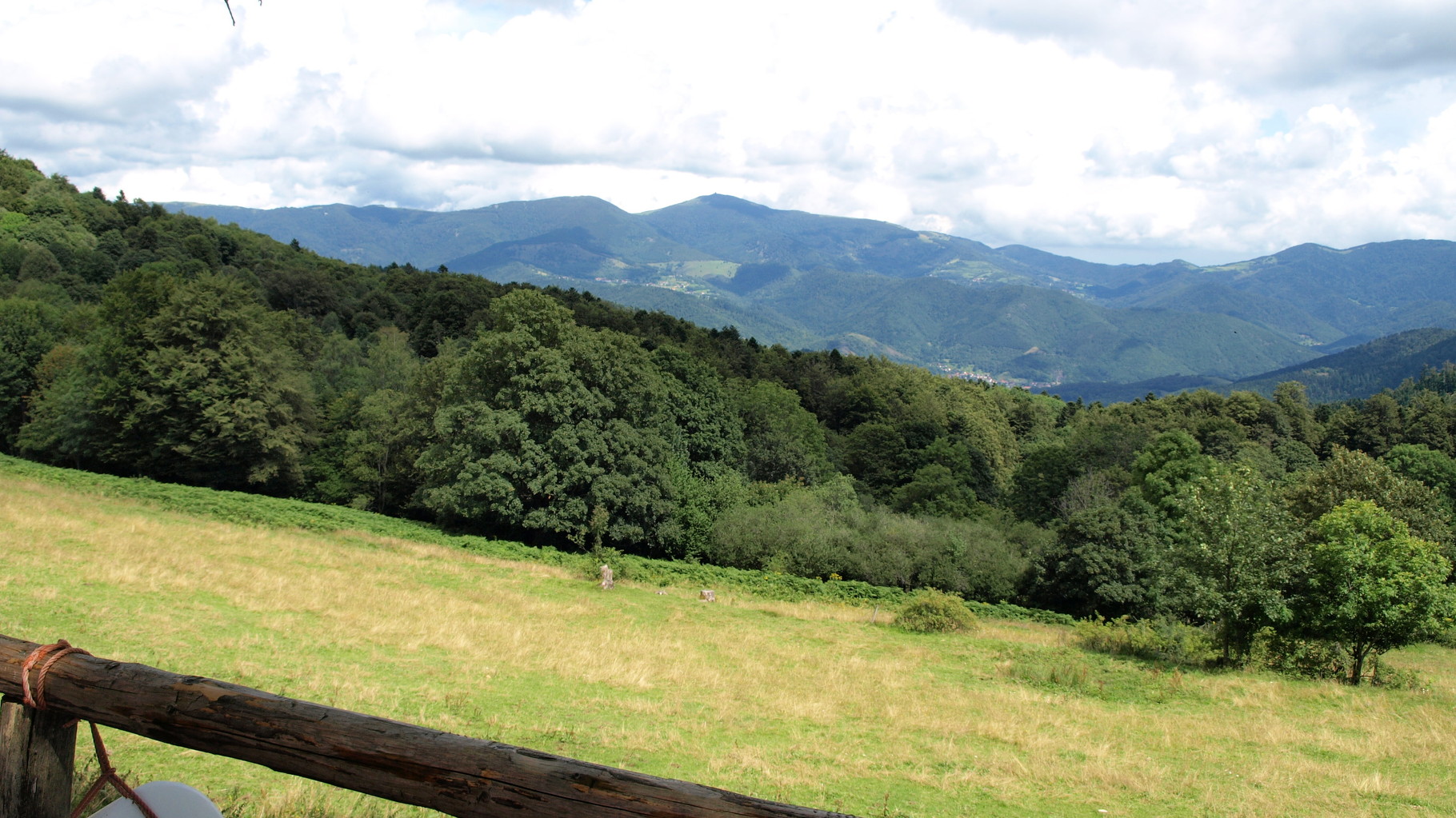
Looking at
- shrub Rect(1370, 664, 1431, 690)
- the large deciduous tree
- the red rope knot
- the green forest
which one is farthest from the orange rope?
the large deciduous tree

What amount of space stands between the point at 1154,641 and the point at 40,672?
28615 millimetres

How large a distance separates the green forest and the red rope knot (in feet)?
83.0

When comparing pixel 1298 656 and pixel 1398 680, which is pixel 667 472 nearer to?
pixel 1298 656

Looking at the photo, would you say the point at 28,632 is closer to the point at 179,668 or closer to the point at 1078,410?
the point at 179,668

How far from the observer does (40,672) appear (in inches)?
125

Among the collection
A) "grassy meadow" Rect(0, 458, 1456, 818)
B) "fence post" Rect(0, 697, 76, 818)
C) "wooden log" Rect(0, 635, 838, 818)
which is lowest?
"grassy meadow" Rect(0, 458, 1456, 818)

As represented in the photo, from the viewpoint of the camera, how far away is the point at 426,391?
49.2 meters

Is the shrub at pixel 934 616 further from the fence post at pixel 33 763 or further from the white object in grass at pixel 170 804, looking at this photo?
the white object in grass at pixel 170 804

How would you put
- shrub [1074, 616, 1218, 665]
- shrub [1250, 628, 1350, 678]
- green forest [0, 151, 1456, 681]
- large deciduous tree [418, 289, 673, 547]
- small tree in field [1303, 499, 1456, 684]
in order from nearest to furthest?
small tree in field [1303, 499, 1456, 684] → shrub [1250, 628, 1350, 678] → green forest [0, 151, 1456, 681] → shrub [1074, 616, 1218, 665] → large deciduous tree [418, 289, 673, 547]

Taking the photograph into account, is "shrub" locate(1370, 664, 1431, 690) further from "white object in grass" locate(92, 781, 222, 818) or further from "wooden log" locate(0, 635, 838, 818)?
"white object in grass" locate(92, 781, 222, 818)

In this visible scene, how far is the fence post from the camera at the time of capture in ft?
10.5

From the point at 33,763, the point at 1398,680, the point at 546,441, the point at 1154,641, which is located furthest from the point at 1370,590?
the point at 546,441

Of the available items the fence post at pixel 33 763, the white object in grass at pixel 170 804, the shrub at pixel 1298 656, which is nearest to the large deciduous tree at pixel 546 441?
the shrub at pixel 1298 656

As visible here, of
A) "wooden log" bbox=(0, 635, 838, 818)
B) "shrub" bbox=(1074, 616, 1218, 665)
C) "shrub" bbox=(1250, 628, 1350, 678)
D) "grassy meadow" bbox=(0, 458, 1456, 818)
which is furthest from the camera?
"shrub" bbox=(1074, 616, 1218, 665)
